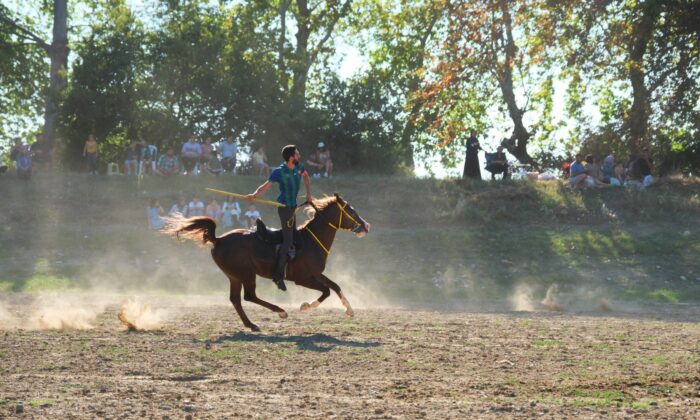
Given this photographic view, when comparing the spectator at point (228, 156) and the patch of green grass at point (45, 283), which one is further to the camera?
the spectator at point (228, 156)

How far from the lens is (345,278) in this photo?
26578mm

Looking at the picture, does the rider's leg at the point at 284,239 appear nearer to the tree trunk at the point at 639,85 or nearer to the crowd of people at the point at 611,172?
the tree trunk at the point at 639,85

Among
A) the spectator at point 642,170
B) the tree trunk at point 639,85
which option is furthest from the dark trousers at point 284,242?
the spectator at point 642,170

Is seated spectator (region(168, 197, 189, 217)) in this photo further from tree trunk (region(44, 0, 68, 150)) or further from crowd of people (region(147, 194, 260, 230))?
tree trunk (region(44, 0, 68, 150))

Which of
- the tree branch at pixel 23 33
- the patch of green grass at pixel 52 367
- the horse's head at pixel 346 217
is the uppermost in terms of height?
the tree branch at pixel 23 33

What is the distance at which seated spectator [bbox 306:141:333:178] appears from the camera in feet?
116

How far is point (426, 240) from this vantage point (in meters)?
30.1

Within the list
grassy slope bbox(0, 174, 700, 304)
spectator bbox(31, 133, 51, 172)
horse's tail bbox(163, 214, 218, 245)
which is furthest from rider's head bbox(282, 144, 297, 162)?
spectator bbox(31, 133, 51, 172)

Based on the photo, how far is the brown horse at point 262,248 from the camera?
15.3 meters

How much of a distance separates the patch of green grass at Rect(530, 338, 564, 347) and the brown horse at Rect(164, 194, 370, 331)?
3413 millimetres

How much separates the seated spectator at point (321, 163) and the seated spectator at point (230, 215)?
553cm

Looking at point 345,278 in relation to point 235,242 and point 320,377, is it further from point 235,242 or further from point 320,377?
point 320,377

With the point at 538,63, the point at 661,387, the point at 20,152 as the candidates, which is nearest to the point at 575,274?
the point at 538,63

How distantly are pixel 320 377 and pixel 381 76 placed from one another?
102 ft
